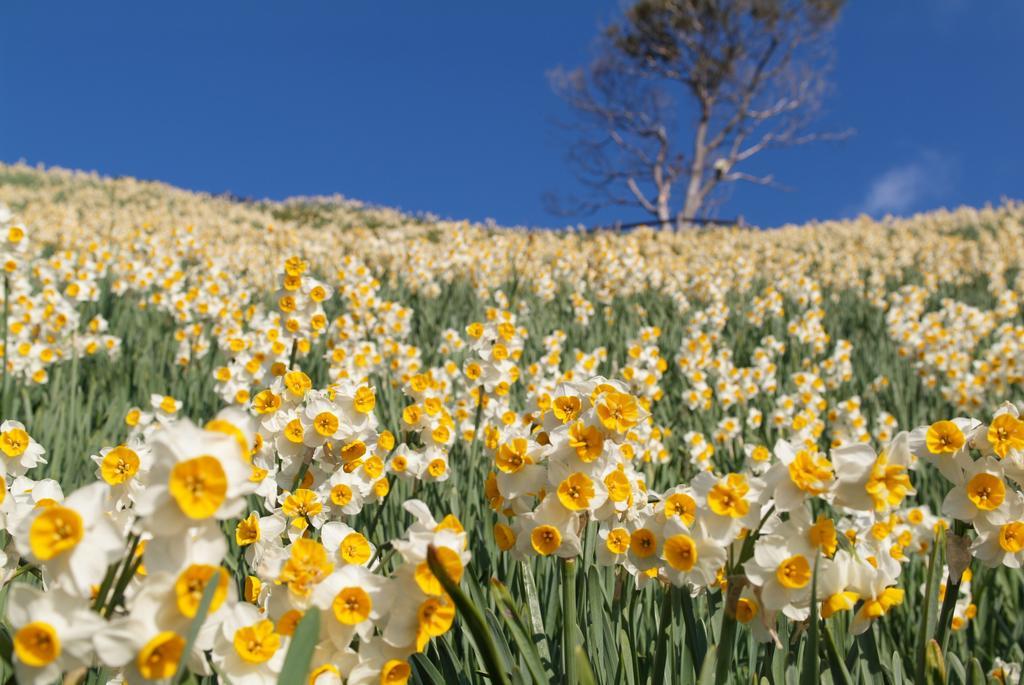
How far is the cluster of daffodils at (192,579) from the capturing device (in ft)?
2.81

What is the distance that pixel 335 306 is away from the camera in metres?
7.16

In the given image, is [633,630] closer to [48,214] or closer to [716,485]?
[716,485]

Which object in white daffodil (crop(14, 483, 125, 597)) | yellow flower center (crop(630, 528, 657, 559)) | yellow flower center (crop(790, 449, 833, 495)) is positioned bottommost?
yellow flower center (crop(630, 528, 657, 559))

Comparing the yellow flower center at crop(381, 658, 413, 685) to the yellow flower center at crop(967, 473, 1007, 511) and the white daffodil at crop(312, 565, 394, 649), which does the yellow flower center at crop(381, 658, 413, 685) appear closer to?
the white daffodil at crop(312, 565, 394, 649)

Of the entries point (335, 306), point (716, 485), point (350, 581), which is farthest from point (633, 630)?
point (335, 306)

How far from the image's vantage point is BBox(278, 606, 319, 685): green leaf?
923 mm

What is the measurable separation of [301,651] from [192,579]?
0.58 feet

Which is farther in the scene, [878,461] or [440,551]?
[878,461]

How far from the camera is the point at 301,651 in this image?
940 millimetres

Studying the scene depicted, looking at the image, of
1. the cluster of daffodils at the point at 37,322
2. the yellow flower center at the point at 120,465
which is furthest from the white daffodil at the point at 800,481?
the cluster of daffodils at the point at 37,322

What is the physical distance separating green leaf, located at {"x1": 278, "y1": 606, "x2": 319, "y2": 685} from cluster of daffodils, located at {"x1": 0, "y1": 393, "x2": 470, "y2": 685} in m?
0.05

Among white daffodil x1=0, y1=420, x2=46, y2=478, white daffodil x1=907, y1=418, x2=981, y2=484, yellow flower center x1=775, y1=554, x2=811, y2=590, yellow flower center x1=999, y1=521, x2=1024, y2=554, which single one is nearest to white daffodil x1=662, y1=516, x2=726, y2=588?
yellow flower center x1=775, y1=554, x2=811, y2=590

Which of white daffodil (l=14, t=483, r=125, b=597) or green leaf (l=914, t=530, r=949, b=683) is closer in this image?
white daffodil (l=14, t=483, r=125, b=597)

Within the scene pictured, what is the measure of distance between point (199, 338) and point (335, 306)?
223 cm
